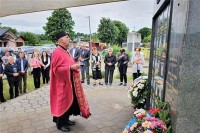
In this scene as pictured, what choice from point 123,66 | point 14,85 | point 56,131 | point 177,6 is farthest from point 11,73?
point 177,6

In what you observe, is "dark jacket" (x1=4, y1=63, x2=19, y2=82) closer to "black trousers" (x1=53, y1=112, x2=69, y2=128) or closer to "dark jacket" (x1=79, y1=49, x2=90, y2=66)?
"dark jacket" (x1=79, y1=49, x2=90, y2=66)

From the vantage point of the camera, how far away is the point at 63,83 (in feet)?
13.5

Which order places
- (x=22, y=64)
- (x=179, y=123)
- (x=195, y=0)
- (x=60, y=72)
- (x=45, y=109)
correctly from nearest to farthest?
(x=195, y=0) < (x=179, y=123) < (x=60, y=72) < (x=45, y=109) < (x=22, y=64)

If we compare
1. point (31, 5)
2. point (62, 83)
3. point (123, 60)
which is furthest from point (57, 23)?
point (62, 83)

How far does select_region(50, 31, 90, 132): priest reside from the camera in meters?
4.07

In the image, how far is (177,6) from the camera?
2197 mm

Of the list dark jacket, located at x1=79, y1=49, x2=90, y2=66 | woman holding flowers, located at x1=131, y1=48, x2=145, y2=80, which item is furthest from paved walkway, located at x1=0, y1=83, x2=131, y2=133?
dark jacket, located at x1=79, y1=49, x2=90, y2=66

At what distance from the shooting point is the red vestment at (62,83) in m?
4.06

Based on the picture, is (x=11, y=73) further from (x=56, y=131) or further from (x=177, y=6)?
(x=177, y=6)

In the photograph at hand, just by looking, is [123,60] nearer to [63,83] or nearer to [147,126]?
[63,83]

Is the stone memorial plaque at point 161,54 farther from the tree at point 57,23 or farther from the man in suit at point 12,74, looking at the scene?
the tree at point 57,23

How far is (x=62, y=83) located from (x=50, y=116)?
1.46m

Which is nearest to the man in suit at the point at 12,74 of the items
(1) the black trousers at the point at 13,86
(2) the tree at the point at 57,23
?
(1) the black trousers at the point at 13,86

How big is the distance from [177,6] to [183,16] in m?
0.33
